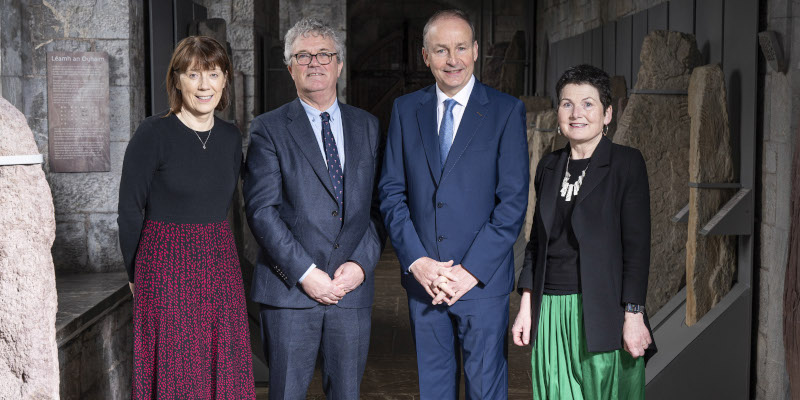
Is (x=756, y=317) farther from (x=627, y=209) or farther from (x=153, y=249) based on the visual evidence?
(x=153, y=249)

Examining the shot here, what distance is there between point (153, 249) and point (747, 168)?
2420 mm

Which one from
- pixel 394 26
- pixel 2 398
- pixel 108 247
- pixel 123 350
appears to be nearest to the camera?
pixel 2 398

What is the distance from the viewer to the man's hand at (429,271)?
2.42 meters

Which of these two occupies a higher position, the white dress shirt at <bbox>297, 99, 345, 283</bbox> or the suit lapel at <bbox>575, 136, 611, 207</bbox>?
the white dress shirt at <bbox>297, 99, 345, 283</bbox>

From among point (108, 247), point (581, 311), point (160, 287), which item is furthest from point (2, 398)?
point (108, 247)

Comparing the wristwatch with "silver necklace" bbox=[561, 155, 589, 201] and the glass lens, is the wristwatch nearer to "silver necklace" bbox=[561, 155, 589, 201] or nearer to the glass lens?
"silver necklace" bbox=[561, 155, 589, 201]

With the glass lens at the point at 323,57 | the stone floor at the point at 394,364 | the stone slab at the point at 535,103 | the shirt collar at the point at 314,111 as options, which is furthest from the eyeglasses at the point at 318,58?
the stone slab at the point at 535,103

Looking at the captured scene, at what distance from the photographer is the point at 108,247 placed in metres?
3.61

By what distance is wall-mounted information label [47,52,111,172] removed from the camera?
138 inches

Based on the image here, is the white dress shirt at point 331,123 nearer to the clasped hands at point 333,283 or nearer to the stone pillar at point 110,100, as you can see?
the clasped hands at point 333,283

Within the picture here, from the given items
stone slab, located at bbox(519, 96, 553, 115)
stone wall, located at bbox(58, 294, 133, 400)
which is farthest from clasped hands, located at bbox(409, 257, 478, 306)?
stone slab, located at bbox(519, 96, 553, 115)

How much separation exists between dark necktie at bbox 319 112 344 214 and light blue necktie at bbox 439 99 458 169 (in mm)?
333

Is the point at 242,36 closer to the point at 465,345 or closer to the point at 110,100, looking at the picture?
the point at 110,100

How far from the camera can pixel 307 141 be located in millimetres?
2559
